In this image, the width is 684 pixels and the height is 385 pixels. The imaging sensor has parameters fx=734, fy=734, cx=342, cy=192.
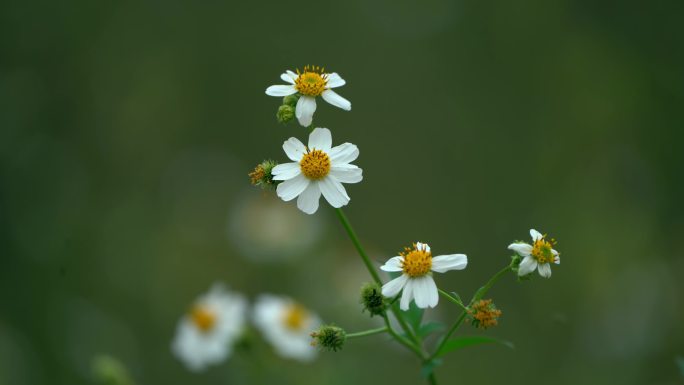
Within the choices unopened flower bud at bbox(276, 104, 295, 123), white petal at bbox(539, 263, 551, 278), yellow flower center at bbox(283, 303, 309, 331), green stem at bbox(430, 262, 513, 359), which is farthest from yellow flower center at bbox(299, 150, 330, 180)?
yellow flower center at bbox(283, 303, 309, 331)

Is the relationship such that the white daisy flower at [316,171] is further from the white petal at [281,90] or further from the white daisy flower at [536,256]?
the white daisy flower at [536,256]

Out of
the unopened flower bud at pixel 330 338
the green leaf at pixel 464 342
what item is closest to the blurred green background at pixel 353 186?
the unopened flower bud at pixel 330 338

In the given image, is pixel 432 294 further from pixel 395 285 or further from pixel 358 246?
pixel 358 246

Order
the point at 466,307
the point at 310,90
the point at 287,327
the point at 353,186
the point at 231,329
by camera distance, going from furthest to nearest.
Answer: the point at 353,186 < the point at 287,327 < the point at 231,329 < the point at 310,90 < the point at 466,307

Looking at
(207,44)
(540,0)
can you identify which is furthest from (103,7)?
(540,0)

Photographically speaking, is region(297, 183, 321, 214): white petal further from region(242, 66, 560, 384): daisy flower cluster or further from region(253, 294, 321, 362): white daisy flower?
region(253, 294, 321, 362): white daisy flower

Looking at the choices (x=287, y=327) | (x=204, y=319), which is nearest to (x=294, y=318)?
(x=287, y=327)

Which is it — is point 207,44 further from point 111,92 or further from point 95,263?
point 95,263
